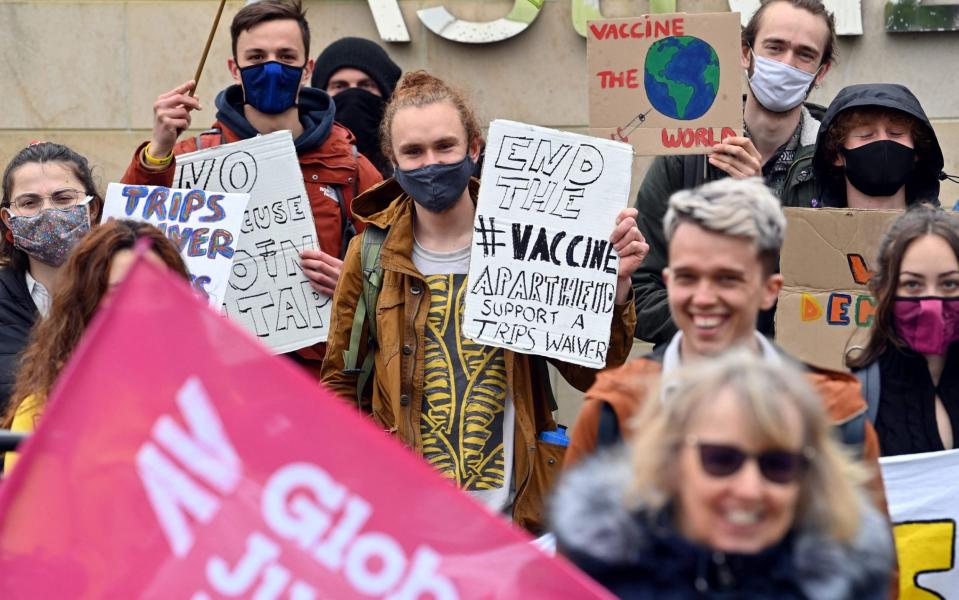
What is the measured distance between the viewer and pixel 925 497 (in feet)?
13.1

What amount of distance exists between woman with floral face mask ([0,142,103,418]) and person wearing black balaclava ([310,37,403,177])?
1441mm

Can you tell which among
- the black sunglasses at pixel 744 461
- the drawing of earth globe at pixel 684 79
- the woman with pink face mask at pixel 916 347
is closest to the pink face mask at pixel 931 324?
the woman with pink face mask at pixel 916 347

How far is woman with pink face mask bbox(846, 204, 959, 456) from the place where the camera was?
13.0 feet

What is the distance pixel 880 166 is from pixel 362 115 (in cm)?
230

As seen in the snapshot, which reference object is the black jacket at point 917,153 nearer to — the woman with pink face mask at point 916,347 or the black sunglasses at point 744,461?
the woman with pink face mask at point 916,347

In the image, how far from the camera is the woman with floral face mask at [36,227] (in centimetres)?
484

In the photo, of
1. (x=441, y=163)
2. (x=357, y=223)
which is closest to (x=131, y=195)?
(x=357, y=223)

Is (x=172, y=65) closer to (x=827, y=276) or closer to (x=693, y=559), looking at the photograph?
(x=827, y=276)

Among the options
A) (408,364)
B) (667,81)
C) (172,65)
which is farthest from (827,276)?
(172,65)

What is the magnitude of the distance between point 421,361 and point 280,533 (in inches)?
73.1

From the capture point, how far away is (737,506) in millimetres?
2623

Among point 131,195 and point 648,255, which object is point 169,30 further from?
point 648,255

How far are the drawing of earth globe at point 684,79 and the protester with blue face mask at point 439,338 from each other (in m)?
0.63

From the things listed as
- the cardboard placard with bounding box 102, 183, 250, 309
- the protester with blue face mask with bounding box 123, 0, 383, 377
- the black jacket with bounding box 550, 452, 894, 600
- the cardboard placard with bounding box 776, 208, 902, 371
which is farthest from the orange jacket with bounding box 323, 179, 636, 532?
the black jacket with bounding box 550, 452, 894, 600
